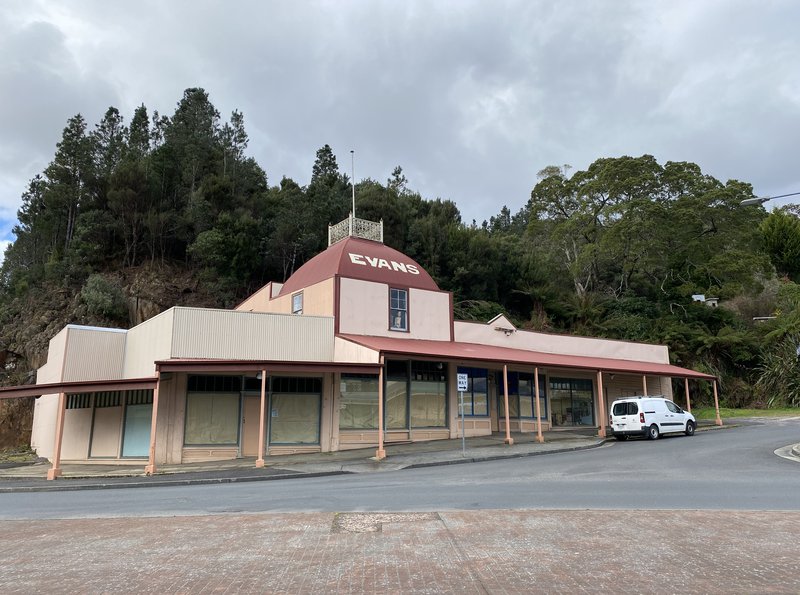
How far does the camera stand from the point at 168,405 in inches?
716

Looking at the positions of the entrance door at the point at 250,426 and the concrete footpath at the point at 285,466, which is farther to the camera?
the entrance door at the point at 250,426

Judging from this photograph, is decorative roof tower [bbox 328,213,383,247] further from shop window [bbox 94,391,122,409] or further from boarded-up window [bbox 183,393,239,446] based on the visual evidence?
shop window [bbox 94,391,122,409]

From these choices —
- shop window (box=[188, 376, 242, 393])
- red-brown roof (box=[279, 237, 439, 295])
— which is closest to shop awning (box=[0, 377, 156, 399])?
shop window (box=[188, 376, 242, 393])

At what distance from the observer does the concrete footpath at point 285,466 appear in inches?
571

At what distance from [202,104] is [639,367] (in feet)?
165

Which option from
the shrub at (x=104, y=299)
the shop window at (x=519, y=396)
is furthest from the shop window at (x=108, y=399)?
the shrub at (x=104, y=299)

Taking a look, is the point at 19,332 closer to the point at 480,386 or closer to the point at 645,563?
the point at 480,386

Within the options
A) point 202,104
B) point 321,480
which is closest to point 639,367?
point 321,480

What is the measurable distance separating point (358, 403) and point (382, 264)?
6511 mm

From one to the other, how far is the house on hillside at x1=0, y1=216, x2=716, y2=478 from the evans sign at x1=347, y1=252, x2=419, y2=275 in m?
0.08

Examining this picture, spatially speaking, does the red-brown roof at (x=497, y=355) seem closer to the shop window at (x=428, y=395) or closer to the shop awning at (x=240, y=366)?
the shop window at (x=428, y=395)

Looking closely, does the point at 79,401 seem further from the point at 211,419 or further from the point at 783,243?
the point at 783,243

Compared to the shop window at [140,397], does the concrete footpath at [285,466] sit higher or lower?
lower

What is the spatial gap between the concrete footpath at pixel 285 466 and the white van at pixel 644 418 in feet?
3.53
